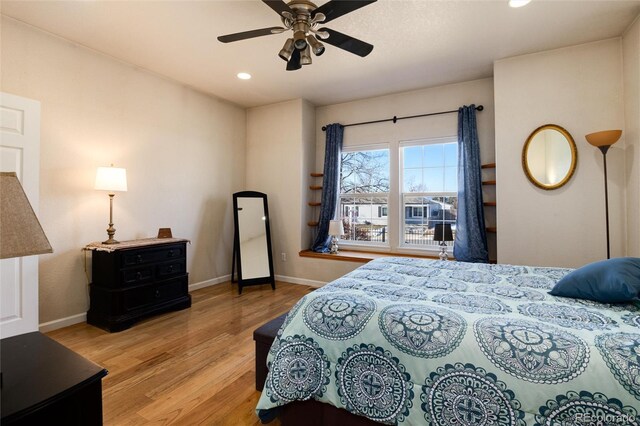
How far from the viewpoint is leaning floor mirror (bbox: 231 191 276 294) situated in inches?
166

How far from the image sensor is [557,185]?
300 cm

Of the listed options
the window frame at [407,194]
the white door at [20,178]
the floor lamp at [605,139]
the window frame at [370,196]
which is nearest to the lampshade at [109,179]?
the white door at [20,178]

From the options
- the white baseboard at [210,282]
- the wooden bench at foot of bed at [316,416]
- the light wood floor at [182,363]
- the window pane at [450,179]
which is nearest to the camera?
the wooden bench at foot of bed at [316,416]

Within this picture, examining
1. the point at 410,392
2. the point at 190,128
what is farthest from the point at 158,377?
the point at 190,128

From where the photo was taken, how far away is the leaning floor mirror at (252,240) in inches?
166

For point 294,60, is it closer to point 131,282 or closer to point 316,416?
point 316,416

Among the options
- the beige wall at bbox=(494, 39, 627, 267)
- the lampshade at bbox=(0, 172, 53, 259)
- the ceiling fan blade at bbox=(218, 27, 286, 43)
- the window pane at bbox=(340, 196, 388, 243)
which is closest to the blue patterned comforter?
the lampshade at bbox=(0, 172, 53, 259)

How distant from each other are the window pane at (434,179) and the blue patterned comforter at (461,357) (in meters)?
2.45

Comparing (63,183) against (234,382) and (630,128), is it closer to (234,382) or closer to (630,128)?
(234,382)

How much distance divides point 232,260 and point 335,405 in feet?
12.0

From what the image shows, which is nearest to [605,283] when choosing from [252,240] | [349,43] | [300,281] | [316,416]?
[316,416]

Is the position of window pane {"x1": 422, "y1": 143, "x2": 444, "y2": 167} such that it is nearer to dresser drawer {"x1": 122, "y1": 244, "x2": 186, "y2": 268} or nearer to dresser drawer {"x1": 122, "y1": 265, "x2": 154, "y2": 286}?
dresser drawer {"x1": 122, "y1": 244, "x2": 186, "y2": 268}

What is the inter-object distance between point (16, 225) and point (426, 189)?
13.4 feet

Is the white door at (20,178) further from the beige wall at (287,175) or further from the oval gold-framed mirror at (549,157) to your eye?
the oval gold-framed mirror at (549,157)
